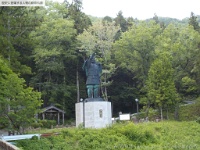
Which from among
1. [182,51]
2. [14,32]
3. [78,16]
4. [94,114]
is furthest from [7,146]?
[78,16]

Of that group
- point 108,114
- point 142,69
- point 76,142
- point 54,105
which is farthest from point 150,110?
point 76,142

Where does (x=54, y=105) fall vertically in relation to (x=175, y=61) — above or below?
below

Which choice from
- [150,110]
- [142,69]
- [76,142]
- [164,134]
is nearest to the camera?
[76,142]

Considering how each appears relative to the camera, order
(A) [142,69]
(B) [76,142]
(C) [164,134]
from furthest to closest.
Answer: (A) [142,69] < (C) [164,134] < (B) [76,142]

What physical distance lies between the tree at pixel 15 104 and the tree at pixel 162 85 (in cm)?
1369

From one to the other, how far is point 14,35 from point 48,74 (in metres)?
10.1

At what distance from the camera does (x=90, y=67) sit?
19.1 meters

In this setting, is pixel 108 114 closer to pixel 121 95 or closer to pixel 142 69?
pixel 142 69

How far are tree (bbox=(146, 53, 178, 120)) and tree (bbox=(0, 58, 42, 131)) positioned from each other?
539 inches

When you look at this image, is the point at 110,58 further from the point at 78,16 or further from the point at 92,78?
the point at 92,78

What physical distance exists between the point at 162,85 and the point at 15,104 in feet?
48.6

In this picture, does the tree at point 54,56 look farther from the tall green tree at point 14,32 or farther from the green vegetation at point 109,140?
the green vegetation at point 109,140

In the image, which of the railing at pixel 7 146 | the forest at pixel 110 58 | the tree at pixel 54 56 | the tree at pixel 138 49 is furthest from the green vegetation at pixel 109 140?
the tree at pixel 54 56

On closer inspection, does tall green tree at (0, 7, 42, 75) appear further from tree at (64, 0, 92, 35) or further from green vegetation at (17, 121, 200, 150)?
tree at (64, 0, 92, 35)
